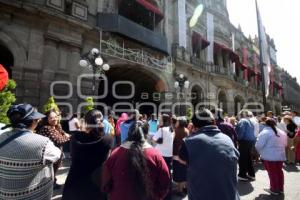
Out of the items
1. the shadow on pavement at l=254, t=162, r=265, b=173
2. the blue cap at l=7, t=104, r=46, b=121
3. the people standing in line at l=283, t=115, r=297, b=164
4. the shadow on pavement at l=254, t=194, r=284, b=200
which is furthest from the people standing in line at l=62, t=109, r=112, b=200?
the people standing in line at l=283, t=115, r=297, b=164

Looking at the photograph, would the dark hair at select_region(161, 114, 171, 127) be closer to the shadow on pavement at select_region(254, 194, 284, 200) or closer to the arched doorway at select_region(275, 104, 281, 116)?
the shadow on pavement at select_region(254, 194, 284, 200)

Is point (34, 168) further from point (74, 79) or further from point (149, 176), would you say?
point (74, 79)

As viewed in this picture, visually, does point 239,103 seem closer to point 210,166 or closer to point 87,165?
point 210,166

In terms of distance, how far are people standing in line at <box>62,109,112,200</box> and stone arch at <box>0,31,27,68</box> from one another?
7768 millimetres

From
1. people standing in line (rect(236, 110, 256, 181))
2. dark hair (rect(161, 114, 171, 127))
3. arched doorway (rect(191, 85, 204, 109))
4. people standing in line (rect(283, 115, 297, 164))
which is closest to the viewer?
dark hair (rect(161, 114, 171, 127))

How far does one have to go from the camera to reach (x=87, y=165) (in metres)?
2.67

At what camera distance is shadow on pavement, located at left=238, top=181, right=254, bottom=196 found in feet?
16.0

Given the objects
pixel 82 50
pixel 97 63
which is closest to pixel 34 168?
pixel 97 63

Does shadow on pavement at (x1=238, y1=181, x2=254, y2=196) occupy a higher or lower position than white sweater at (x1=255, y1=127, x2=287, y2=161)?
lower

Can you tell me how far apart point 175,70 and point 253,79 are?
1728cm

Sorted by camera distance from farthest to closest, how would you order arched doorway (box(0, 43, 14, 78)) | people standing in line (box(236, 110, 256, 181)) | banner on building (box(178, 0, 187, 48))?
banner on building (box(178, 0, 187, 48))
arched doorway (box(0, 43, 14, 78))
people standing in line (box(236, 110, 256, 181))

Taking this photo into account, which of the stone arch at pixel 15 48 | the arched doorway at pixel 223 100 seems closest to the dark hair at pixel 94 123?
the stone arch at pixel 15 48

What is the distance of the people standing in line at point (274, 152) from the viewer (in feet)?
15.4

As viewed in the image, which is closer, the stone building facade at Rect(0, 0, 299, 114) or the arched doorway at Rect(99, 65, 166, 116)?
the stone building facade at Rect(0, 0, 299, 114)
